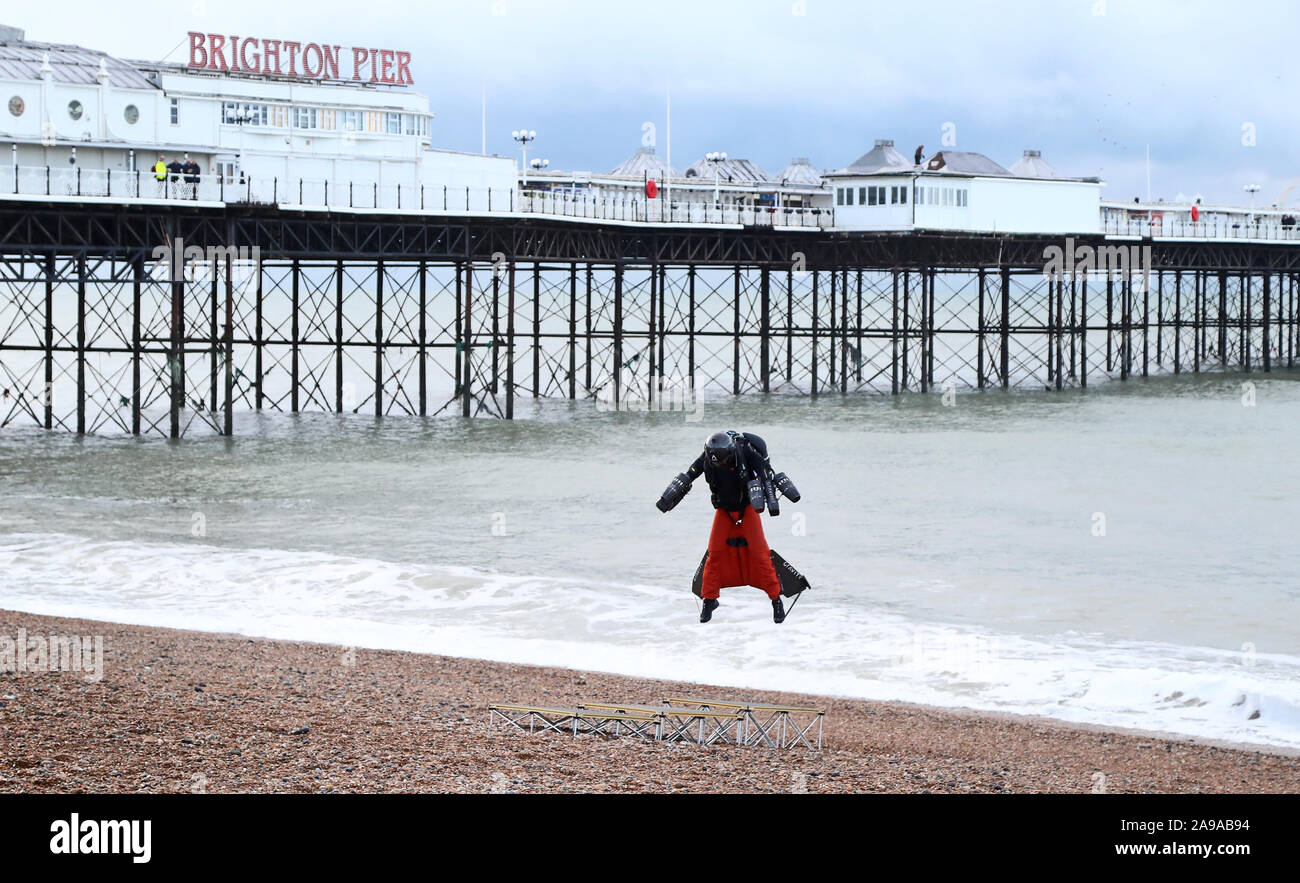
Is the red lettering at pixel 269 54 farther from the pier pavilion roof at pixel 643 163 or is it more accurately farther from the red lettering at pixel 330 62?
the pier pavilion roof at pixel 643 163

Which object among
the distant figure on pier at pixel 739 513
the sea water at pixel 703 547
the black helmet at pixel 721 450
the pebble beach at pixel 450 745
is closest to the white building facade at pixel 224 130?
the sea water at pixel 703 547

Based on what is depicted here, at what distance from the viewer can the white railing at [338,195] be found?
3834 cm

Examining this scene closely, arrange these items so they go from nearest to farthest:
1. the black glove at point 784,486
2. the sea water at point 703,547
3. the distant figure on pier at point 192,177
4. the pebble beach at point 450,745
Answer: the pebble beach at point 450,745 → the black glove at point 784,486 → the sea water at point 703,547 → the distant figure on pier at point 192,177

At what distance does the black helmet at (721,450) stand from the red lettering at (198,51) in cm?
3505

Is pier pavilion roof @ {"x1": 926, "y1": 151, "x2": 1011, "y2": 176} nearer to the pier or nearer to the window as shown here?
the pier

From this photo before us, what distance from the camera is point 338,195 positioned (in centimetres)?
4281

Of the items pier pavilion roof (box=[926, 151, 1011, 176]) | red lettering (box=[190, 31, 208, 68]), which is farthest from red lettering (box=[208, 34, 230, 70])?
pier pavilion roof (box=[926, 151, 1011, 176])

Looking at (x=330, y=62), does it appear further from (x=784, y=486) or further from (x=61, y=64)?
(x=784, y=486)

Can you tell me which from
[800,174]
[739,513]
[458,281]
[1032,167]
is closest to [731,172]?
[800,174]
